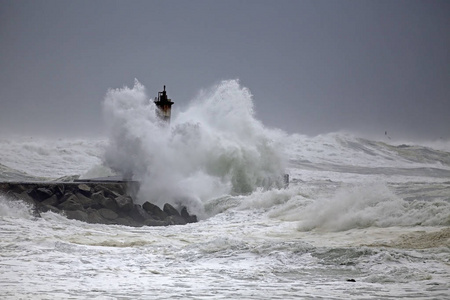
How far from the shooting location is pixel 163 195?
15.2 m

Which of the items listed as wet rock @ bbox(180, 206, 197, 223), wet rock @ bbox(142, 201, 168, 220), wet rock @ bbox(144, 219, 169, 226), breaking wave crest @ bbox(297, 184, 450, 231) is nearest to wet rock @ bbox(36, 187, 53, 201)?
wet rock @ bbox(142, 201, 168, 220)

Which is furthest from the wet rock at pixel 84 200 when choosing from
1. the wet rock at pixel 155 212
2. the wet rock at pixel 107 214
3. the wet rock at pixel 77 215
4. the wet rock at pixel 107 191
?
the wet rock at pixel 155 212

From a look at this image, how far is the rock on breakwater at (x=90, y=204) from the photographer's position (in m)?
11.8

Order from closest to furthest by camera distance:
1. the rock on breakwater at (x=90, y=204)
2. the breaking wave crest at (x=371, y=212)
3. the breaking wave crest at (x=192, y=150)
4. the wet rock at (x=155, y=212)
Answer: the breaking wave crest at (x=371, y=212), the rock on breakwater at (x=90, y=204), the wet rock at (x=155, y=212), the breaking wave crest at (x=192, y=150)

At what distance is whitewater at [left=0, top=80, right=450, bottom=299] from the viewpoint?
5.75 m

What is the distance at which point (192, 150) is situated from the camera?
1848 cm

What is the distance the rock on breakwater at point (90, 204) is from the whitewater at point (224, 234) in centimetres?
55

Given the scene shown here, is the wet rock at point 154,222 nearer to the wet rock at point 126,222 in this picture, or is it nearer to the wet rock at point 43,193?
the wet rock at point 126,222

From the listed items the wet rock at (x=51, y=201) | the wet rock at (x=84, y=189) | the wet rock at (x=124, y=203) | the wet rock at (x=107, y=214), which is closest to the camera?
the wet rock at (x=107, y=214)

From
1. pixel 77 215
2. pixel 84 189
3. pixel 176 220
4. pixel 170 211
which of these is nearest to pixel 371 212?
pixel 176 220

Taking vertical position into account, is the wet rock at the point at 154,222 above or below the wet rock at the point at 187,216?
below

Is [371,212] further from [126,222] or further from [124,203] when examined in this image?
[124,203]

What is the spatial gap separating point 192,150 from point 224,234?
855 cm

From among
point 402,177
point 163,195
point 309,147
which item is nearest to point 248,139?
point 163,195
